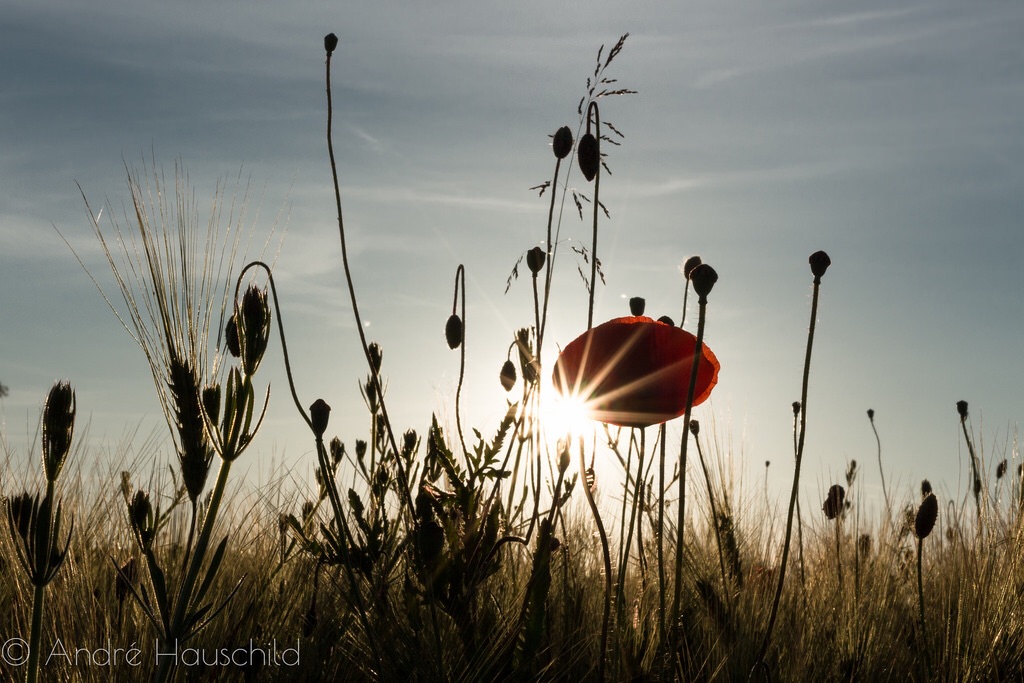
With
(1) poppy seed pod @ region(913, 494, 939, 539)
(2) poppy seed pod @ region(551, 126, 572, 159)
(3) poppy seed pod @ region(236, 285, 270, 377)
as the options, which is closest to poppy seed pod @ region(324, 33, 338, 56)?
(2) poppy seed pod @ region(551, 126, 572, 159)

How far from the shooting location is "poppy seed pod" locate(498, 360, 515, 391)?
6.39 ft

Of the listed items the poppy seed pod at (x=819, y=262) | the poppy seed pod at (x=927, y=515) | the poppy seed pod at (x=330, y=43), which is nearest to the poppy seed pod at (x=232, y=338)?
the poppy seed pod at (x=330, y=43)

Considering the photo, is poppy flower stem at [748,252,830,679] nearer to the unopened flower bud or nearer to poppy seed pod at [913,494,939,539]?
poppy seed pod at [913,494,939,539]

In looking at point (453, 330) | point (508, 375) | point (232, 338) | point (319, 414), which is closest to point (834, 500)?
point (508, 375)

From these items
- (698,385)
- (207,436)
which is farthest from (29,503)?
(698,385)

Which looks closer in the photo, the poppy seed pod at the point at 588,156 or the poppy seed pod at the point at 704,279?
the poppy seed pod at the point at 704,279

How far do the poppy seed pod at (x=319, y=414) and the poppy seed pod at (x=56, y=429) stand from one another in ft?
1.26

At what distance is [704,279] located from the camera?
4.57 feet

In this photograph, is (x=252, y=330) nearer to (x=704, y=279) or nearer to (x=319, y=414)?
(x=319, y=414)

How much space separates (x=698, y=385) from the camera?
5.46ft

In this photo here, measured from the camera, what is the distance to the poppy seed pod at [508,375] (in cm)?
195

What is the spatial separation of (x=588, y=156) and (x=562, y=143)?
10cm

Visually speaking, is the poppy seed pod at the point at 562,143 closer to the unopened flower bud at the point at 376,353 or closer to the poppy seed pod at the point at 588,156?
the poppy seed pod at the point at 588,156

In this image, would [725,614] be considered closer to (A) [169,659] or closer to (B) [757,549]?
(B) [757,549]
